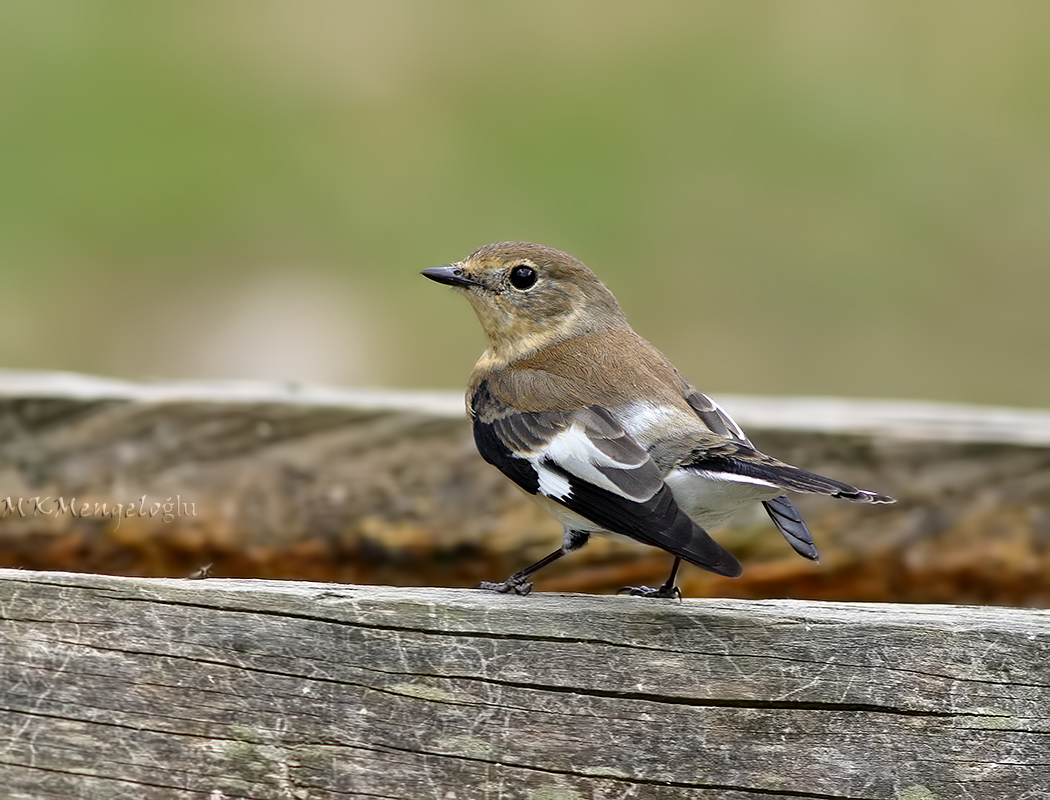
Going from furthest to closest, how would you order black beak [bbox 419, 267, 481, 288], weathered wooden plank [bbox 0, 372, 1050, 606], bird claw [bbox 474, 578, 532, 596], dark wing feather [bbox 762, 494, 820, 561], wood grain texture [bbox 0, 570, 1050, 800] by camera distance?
1. weathered wooden plank [bbox 0, 372, 1050, 606]
2. black beak [bbox 419, 267, 481, 288]
3. dark wing feather [bbox 762, 494, 820, 561]
4. bird claw [bbox 474, 578, 532, 596]
5. wood grain texture [bbox 0, 570, 1050, 800]

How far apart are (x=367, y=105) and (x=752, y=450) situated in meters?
8.82

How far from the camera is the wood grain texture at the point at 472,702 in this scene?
2320 millimetres

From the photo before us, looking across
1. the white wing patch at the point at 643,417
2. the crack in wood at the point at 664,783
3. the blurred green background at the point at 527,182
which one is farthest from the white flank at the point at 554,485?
the blurred green background at the point at 527,182

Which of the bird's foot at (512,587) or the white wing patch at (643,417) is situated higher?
the white wing patch at (643,417)

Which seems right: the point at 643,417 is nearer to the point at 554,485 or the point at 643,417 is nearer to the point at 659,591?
the point at 554,485

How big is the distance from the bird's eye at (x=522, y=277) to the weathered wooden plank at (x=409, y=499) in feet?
1.61

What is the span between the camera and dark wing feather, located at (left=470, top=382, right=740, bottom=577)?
8.63 ft

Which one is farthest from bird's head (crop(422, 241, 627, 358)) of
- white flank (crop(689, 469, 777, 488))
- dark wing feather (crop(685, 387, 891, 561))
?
white flank (crop(689, 469, 777, 488))

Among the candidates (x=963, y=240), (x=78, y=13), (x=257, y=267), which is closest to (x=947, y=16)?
(x=963, y=240)

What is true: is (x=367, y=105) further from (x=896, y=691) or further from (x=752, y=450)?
(x=896, y=691)

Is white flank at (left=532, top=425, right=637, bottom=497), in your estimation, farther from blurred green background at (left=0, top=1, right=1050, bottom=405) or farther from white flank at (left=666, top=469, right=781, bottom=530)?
blurred green background at (left=0, top=1, right=1050, bottom=405)

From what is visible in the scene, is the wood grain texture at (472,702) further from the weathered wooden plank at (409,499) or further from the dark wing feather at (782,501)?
the weathered wooden plank at (409,499)

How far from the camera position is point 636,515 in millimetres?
2738

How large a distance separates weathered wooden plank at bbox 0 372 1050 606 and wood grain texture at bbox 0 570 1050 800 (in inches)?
64.0
